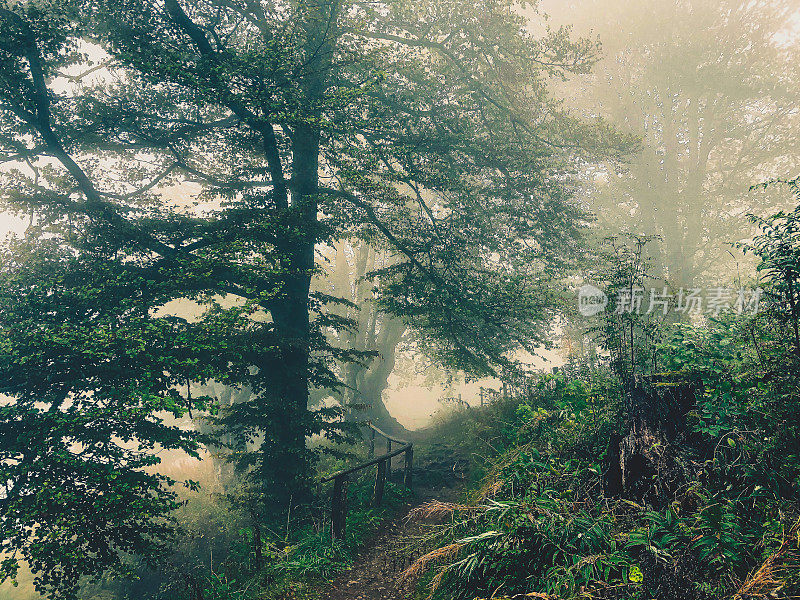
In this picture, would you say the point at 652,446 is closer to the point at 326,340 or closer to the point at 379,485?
the point at 379,485

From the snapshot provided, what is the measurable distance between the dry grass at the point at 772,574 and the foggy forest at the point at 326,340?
2 cm

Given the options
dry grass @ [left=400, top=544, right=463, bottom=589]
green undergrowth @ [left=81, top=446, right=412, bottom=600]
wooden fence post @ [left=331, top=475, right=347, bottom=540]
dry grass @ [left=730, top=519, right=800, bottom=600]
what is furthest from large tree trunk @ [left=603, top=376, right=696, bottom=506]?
green undergrowth @ [left=81, top=446, right=412, bottom=600]

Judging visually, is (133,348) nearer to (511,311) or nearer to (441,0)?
(511,311)

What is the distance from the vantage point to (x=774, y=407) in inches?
160

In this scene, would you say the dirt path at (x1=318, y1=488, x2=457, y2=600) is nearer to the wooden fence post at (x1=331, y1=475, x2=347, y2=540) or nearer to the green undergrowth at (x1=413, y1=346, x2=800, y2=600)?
the wooden fence post at (x1=331, y1=475, x2=347, y2=540)

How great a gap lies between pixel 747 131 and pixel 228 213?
25258 mm

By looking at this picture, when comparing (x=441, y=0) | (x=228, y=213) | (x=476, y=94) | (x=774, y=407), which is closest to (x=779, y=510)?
(x=774, y=407)

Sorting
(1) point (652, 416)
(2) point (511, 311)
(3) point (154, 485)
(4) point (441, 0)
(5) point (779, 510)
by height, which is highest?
(4) point (441, 0)

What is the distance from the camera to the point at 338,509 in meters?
7.09

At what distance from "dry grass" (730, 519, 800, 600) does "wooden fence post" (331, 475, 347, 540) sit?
557 cm

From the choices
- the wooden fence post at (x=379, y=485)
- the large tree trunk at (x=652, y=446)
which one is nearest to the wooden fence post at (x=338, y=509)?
the wooden fence post at (x=379, y=485)

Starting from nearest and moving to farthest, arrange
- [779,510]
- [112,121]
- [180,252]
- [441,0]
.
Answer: [779,510], [180,252], [112,121], [441,0]

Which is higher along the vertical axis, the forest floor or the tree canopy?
the tree canopy

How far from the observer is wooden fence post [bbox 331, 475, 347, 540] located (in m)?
6.97
